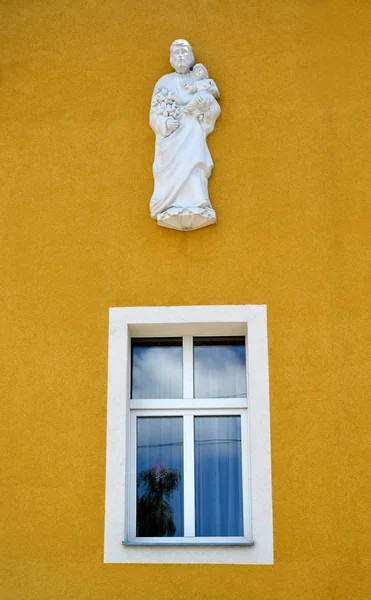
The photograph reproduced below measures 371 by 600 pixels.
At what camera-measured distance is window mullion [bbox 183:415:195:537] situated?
736cm

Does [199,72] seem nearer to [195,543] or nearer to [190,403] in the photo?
[190,403]

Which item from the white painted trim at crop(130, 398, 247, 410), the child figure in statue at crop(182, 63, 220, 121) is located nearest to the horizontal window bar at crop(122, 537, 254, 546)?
the white painted trim at crop(130, 398, 247, 410)

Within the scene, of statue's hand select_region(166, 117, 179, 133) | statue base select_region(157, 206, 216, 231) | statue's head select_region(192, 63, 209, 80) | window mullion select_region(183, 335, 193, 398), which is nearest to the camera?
statue base select_region(157, 206, 216, 231)

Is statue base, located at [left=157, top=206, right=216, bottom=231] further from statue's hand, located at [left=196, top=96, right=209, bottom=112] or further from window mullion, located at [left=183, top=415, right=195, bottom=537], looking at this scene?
window mullion, located at [left=183, top=415, right=195, bottom=537]

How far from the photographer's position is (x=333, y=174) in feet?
25.5

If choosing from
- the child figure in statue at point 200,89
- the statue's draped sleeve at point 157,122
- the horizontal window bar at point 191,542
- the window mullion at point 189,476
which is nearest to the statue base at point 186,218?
the statue's draped sleeve at point 157,122

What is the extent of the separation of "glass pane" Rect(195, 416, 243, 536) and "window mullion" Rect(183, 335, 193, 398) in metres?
0.20

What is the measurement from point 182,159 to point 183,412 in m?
1.75

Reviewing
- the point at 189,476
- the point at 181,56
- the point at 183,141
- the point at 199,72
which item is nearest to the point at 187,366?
the point at 189,476

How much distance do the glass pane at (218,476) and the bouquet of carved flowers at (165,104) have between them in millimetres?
2155

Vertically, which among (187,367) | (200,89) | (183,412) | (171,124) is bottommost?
(183,412)

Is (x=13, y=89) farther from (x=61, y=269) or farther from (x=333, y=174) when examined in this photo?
(x=333, y=174)

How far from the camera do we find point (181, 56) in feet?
26.0

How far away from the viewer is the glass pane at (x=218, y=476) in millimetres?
7363
